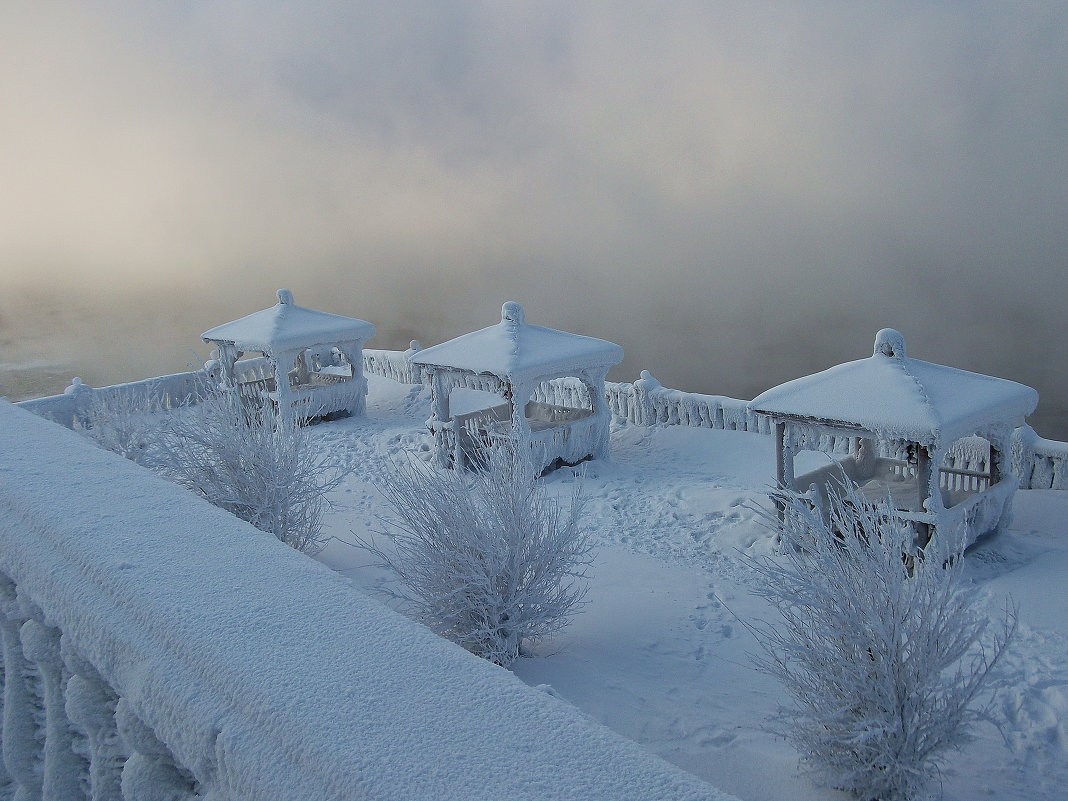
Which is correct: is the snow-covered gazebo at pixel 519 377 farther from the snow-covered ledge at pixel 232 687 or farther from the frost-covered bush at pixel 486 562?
the snow-covered ledge at pixel 232 687

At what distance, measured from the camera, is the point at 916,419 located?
331 inches

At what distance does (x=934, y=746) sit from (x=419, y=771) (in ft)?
14.2

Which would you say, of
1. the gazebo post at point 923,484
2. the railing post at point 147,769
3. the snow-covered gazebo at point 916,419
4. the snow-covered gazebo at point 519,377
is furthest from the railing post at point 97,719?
the snow-covered gazebo at point 519,377

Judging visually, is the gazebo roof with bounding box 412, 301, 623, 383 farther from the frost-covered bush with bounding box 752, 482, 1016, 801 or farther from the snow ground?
the frost-covered bush with bounding box 752, 482, 1016, 801

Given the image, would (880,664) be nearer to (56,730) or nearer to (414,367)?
(56,730)

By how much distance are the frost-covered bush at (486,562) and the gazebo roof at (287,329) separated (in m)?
10.5

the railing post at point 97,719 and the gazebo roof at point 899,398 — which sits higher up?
the railing post at point 97,719

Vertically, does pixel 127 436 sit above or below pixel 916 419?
below

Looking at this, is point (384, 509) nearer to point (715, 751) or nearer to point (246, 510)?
point (246, 510)

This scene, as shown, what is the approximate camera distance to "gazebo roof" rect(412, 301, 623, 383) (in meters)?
12.8

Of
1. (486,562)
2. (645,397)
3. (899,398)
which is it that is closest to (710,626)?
(486,562)

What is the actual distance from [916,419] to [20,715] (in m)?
8.02

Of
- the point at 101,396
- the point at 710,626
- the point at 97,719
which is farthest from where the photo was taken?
the point at 101,396

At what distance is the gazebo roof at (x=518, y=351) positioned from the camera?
41.9 feet
